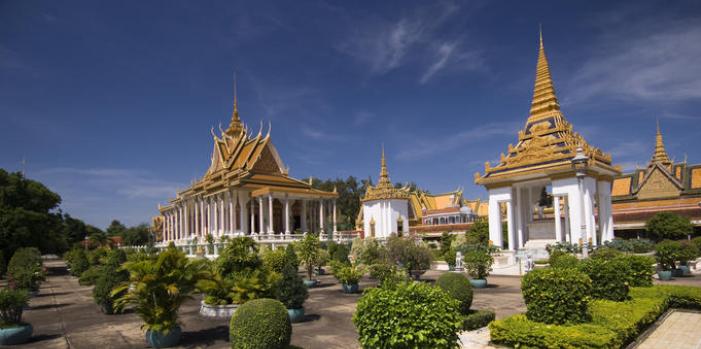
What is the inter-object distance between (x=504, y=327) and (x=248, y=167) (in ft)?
113

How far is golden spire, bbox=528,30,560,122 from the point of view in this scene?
3509 centimetres

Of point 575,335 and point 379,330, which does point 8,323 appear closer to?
point 379,330

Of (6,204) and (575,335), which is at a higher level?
(6,204)

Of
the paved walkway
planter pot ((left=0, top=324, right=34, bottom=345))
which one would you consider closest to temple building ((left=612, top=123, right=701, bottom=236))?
the paved walkway

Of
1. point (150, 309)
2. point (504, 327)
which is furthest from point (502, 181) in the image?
point (150, 309)

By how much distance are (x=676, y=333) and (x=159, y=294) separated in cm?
1091

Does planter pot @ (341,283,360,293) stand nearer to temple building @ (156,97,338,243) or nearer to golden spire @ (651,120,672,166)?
temple building @ (156,97,338,243)

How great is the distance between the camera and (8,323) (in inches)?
407

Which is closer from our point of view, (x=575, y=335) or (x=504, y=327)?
(x=575, y=335)

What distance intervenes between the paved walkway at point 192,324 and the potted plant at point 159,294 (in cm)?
56

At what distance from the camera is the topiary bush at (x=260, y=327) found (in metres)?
7.71

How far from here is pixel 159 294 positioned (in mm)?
9500

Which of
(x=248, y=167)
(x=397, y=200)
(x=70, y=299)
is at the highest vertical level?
(x=248, y=167)

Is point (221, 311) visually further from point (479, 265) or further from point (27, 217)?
point (27, 217)
